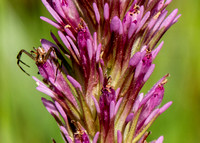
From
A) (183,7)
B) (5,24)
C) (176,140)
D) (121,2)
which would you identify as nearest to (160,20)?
(121,2)

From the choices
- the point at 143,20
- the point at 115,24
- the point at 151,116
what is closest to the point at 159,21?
the point at 143,20

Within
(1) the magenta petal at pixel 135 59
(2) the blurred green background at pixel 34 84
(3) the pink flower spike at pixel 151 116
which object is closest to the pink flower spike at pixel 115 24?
(1) the magenta petal at pixel 135 59

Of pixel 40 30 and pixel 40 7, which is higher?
pixel 40 7

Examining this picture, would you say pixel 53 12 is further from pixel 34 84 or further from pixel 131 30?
pixel 34 84

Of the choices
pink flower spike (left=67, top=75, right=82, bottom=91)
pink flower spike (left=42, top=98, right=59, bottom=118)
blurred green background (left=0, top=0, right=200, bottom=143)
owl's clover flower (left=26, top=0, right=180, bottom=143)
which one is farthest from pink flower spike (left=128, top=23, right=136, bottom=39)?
blurred green background (left=0, top=0, right=200, bottom=143)

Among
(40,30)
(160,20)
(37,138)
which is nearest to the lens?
(160,20)

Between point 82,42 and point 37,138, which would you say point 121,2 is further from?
point 37,138


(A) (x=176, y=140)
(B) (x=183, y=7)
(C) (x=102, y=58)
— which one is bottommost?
(A) (x=176, y=140)
